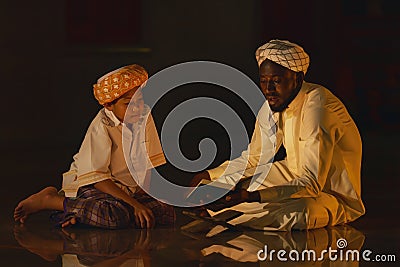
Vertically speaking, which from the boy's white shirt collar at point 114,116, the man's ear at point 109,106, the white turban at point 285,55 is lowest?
the boy's white shirt collar at point 114,116

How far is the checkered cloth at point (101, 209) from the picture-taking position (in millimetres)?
6000

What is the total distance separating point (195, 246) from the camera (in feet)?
18.5

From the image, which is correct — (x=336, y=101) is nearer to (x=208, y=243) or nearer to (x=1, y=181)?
(x=208, y=243)

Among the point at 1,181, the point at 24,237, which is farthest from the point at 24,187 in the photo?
the point at 24,237

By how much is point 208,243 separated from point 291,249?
1.41 ft

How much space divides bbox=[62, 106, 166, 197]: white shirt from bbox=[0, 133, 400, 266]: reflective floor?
10.6 inches

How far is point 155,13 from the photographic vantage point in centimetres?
1109

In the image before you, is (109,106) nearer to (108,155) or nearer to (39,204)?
(108,155)

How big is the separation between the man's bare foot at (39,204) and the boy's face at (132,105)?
1.96ft

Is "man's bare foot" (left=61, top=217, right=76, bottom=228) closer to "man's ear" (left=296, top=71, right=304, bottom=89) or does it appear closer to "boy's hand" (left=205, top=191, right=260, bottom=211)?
"boy's hand" (left=205, top=191, right=260, bottom=211)

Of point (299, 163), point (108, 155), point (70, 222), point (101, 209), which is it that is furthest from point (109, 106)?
point (299, 163)

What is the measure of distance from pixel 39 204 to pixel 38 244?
0.56 meters

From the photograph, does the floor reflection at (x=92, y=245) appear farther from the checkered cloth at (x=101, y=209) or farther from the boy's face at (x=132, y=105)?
the boy's face at (x=132, y=105)

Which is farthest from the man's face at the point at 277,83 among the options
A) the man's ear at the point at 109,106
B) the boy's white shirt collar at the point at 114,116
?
the man's ear at the point at 109,106
